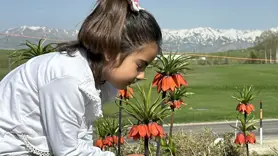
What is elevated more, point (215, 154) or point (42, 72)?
point (42, 72)

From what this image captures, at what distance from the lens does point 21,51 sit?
3350 millimetres

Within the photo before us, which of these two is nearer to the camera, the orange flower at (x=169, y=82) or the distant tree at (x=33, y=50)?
the distant tree at (x=33, y=50)

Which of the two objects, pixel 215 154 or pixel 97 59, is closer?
pixel 97 59

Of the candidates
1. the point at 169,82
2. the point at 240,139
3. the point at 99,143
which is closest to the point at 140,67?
the point at 169,82

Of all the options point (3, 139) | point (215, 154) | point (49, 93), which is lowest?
point (215, 154)

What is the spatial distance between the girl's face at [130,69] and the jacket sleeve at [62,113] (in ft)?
0.49

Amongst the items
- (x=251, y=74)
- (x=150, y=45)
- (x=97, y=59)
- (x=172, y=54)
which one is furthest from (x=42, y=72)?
(x=251, y=74)

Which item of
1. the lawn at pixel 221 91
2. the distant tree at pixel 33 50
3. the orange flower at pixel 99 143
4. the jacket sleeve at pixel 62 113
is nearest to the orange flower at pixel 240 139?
the lawn at pixel 221 91

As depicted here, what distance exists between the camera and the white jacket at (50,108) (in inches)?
62.2

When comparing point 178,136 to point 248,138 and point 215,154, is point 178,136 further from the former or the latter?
point 248,138

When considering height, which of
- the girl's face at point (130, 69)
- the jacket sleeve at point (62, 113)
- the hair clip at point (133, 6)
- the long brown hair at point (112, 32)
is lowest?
the jacket sleeve at point (62, 113)

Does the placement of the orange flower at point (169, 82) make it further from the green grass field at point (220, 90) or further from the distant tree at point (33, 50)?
the green grass field at point (220, 90)

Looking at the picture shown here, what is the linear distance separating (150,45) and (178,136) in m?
5.24

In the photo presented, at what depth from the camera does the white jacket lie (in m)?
1.58
